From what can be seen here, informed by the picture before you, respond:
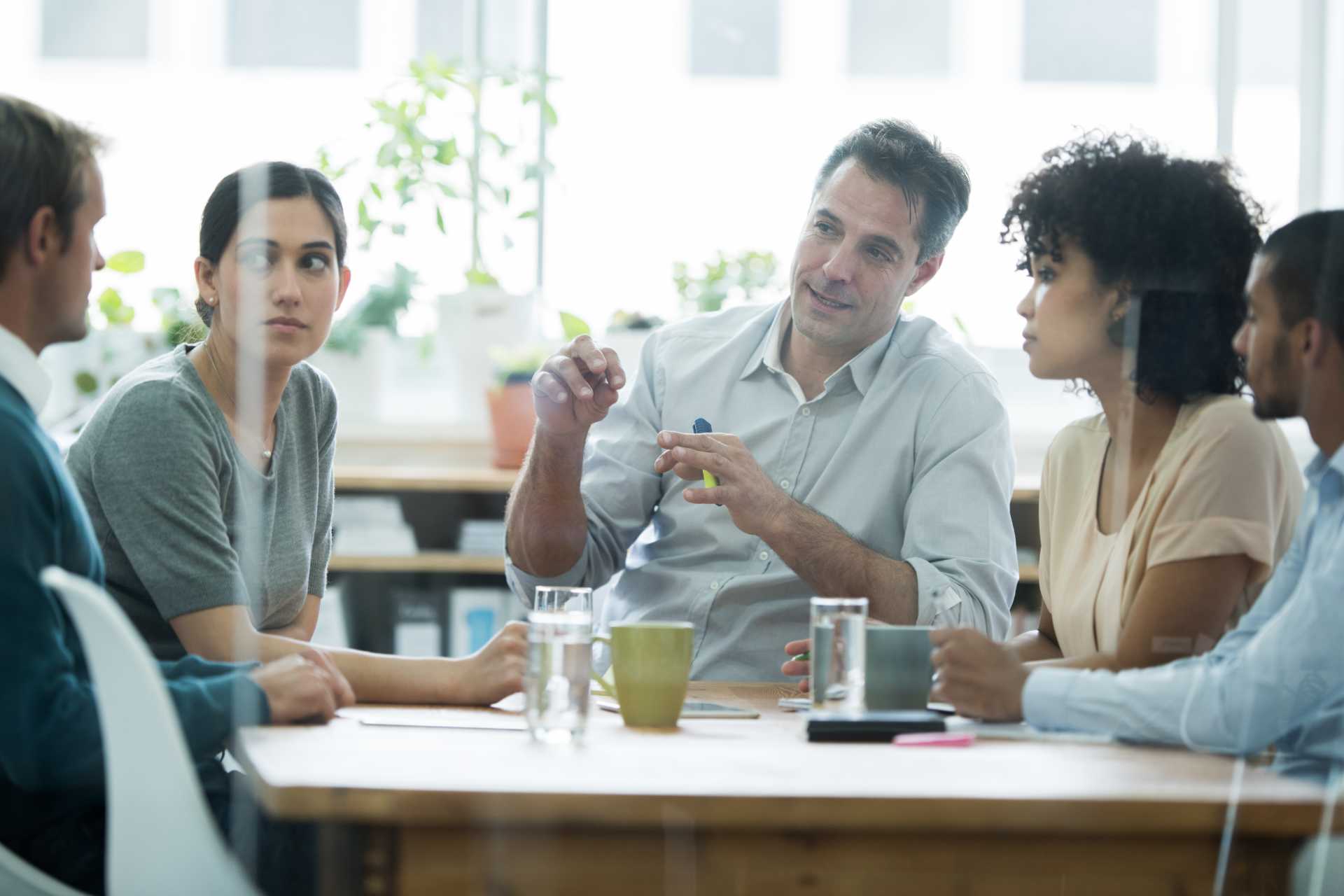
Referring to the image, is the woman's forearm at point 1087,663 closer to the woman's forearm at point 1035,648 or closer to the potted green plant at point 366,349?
the woman's forearm at point 1035,648

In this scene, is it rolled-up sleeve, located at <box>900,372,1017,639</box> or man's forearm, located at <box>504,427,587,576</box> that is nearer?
rolled-up sleeve, located at <box>900,372,1017,639</box>

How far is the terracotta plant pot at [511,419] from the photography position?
6.08 ft

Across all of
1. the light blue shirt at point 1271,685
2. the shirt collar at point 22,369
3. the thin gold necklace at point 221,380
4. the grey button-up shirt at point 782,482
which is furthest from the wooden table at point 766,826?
the grey button-up shirt at point 782,482

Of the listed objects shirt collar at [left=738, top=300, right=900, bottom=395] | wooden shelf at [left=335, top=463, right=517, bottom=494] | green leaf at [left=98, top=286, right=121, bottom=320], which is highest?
green leaf at [left=98, top=286, right=121, bottom=320]

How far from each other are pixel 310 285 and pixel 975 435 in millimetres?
828

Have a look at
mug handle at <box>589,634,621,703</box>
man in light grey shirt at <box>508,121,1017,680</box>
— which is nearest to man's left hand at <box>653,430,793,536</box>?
man in light grey shirt at <box>508,121,1017,680</box>

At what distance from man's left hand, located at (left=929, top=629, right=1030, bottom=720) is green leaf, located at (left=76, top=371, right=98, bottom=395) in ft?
2.78

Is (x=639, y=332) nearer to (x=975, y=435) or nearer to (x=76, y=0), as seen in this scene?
(x=975, y=435)

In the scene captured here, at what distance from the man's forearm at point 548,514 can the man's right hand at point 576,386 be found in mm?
66

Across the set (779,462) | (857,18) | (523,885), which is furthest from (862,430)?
(523,885)

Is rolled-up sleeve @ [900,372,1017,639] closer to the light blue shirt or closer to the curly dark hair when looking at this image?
the curly dark hair

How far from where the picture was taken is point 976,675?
119cm

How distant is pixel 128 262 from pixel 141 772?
2.09 ft

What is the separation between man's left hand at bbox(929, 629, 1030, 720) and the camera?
3.85 ft
